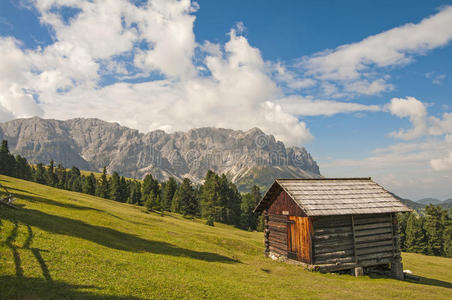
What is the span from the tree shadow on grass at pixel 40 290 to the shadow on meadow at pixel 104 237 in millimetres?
9089

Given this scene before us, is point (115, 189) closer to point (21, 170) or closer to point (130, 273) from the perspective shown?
point (21, 170)

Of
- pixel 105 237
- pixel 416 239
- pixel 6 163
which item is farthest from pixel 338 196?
pixel 6 163

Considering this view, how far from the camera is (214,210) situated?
8500cm

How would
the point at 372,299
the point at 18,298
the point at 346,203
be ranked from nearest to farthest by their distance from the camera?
the point at 18,298
the point at 372,299
the point at 346,203

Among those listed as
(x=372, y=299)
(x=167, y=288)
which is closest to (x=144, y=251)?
(x=167, y=288)

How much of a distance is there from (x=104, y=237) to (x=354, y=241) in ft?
75.8

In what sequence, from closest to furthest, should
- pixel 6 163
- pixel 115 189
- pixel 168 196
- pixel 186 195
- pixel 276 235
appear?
pixel 276 235 → pixel 186 195 → pixel 168 196 → pixel 6 163 → pixel 115 189

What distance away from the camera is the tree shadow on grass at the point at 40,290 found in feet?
32.8

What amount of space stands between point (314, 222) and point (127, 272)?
1664 centimetres

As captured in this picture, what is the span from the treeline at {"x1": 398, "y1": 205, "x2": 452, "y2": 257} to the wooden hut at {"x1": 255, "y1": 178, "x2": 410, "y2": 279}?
7028cm

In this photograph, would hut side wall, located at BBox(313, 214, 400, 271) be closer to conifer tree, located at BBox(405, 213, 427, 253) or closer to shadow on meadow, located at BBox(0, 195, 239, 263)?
shadow on meadow, located at BBox(0, 195, 239, 263)

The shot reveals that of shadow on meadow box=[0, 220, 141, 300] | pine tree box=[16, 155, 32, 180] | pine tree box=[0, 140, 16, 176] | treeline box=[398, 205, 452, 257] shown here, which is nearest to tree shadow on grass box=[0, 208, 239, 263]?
shadow on meadow box=[0, 220, 141, 300]

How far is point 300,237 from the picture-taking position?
1008 inches

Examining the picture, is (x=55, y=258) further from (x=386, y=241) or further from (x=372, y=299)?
(x=386, y=241)
